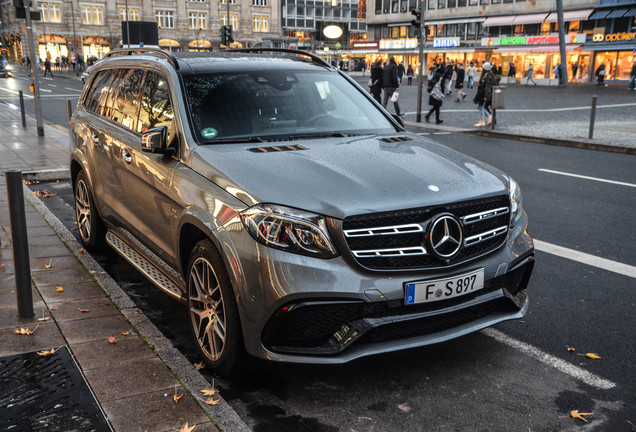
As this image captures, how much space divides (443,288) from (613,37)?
5595 cm

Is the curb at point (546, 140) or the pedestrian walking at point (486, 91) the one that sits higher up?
the pedestrian walking at point (486, 91)

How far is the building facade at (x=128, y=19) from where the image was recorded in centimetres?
8756

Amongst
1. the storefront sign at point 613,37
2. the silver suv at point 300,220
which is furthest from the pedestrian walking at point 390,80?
the storefront sign at point 613,37

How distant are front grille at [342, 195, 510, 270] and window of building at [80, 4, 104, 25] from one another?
95366 millimetres

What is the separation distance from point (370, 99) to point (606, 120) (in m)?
17.5

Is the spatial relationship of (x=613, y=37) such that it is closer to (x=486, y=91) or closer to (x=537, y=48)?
(x=537, y=48)

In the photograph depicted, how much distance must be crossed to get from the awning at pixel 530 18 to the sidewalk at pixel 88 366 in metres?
62.8

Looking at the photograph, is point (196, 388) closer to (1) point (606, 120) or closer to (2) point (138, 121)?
(2) point (138, 121)

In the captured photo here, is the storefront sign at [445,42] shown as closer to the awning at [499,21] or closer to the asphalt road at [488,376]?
the awning at [499,21]

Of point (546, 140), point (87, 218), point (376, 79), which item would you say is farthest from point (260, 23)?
point (87, 218)

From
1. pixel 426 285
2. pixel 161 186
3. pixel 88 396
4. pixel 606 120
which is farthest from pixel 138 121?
pixel 606 120

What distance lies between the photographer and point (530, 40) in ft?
199

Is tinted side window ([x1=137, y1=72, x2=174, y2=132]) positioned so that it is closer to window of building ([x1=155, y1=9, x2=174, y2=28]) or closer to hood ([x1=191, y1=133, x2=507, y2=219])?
hood ([x1=191, y1=133, x2=507, y2=219])

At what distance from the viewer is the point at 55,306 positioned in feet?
14.5
